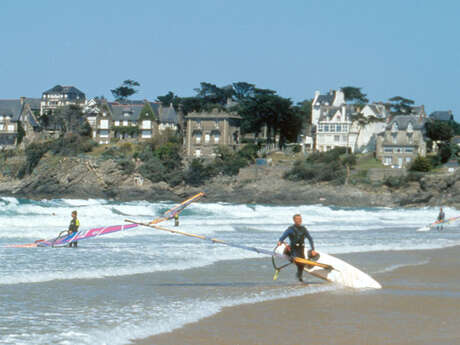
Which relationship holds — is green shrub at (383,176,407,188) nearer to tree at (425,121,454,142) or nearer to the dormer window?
the dormer window

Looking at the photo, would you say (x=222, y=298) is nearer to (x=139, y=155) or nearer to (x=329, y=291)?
(x=329, y=291)

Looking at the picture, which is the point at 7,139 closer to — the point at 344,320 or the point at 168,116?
the point at 168,116

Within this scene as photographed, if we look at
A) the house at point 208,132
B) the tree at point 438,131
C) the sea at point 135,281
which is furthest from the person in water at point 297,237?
the house at point 208,132

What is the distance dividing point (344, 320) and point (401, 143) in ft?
217

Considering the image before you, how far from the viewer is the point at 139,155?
7425cm

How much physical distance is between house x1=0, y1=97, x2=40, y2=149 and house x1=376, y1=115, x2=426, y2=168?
48.1m

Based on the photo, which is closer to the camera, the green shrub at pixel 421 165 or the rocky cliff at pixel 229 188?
the rocky cliff at pixel 229 188

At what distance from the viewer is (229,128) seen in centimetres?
8162

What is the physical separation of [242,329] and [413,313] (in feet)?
8.54

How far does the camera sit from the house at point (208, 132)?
80.9m

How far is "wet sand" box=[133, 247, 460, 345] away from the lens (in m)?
7.83

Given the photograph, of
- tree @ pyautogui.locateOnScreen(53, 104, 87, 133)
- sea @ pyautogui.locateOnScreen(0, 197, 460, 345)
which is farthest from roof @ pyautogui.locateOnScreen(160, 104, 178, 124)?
sea @ pyautogui.locateOnScreen(0, 197, 460, 345)

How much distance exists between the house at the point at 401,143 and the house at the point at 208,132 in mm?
18282

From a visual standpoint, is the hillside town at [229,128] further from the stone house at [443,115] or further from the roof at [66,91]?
the roof at [66,91]
